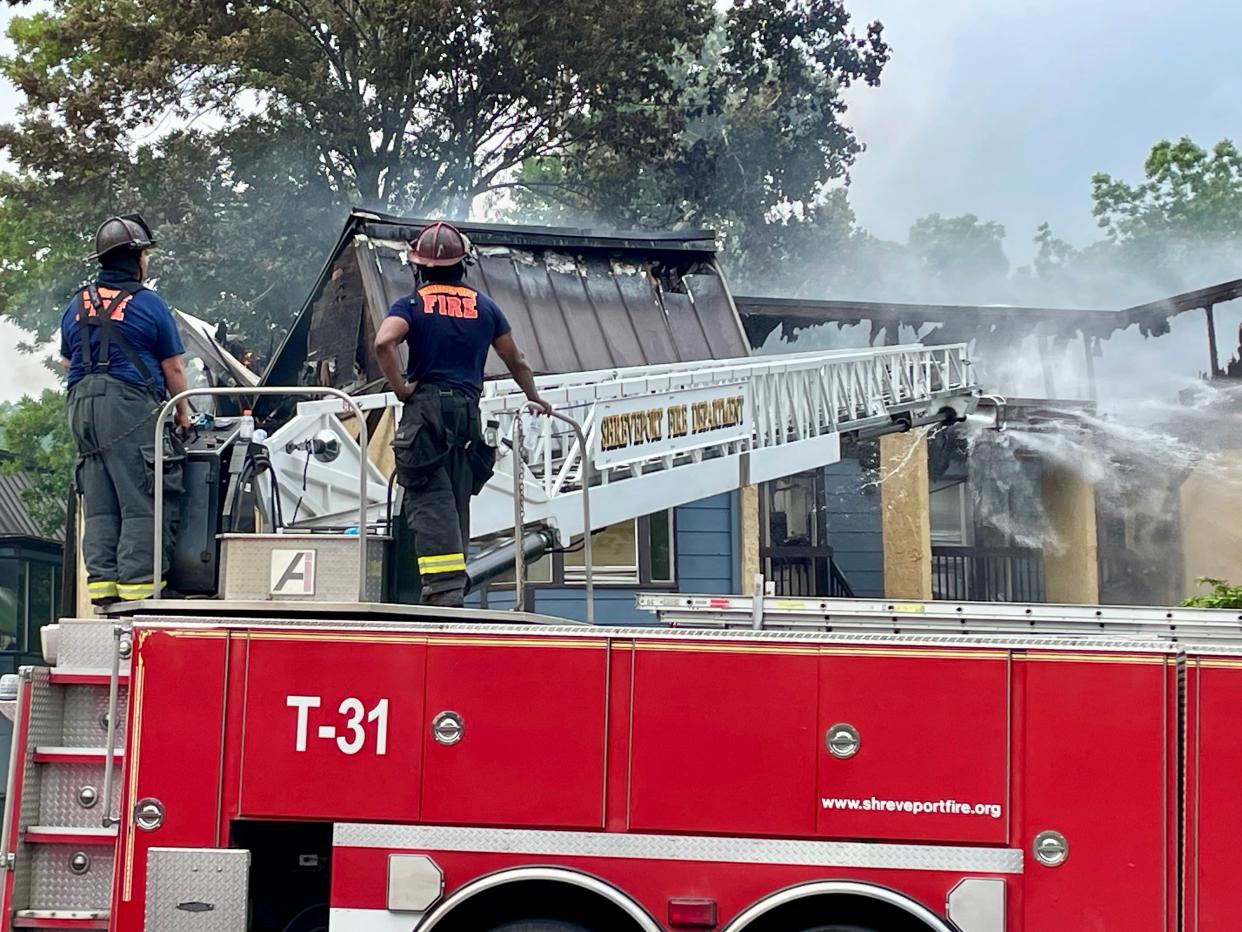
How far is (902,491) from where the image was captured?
17.5 meters

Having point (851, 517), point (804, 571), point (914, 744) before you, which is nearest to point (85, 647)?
point (914, 744)

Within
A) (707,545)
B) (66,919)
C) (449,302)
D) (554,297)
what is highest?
(554,297)

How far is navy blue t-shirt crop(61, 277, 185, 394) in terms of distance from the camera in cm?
589

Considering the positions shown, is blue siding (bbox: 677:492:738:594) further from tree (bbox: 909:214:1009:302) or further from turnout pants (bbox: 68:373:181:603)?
tree (bbox: 909:214:1009:302)

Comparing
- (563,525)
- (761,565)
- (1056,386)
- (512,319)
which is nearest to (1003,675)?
(563,525)

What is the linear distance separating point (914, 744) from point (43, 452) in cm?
1627

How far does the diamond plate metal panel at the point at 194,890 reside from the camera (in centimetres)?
513

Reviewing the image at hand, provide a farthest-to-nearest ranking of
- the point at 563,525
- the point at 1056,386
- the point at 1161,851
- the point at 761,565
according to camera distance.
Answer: the point at 1056,386 < the point at 761,565 < the point at 563,525 < the point at 1161,851

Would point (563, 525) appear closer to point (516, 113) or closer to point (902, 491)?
point (902, 491)

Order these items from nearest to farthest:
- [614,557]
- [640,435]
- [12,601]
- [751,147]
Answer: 1. [640,435]
2. [614,557]
3. [12,601]
4. [751,147]

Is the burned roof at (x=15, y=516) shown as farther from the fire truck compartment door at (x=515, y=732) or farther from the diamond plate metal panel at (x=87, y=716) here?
the fire truck compartment door at (x=515, y=732)

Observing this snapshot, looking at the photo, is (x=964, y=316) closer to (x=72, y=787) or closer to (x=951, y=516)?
(x=951, y=516)

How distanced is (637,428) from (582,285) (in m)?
4.69

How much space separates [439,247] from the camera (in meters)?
6.06
